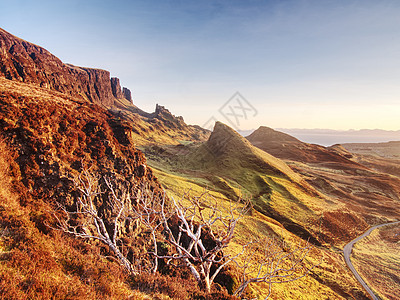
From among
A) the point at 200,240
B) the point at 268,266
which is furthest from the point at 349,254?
the point at 200,240

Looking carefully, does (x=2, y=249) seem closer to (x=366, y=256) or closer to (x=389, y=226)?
(x=366, y=256)

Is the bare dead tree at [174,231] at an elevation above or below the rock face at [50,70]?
below

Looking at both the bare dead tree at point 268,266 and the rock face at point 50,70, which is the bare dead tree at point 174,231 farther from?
the rock face at point 50,70

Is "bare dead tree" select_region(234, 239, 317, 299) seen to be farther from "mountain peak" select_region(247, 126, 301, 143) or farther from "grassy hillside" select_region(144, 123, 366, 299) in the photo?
"mountain peak" select_region(247, 126, 301, 143)

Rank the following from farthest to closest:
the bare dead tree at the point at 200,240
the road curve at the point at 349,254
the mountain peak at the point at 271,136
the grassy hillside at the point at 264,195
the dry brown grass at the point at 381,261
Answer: the mountain peak at the point at 271,136 → the dry brown grass at the point at 381,261 → the road curve at the point at 349,254 → the grassy hillside at the point at 264,195 → the bare dead tree at the point at 200,240

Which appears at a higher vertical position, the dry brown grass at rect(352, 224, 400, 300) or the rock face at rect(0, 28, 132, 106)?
the rock face at rect(0, 28, 132, 106)

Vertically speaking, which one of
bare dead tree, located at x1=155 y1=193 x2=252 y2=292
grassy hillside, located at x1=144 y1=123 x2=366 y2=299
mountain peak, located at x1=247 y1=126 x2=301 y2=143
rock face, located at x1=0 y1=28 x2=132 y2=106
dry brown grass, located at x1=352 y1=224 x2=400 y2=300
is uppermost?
rock face, located at x1=0 y1=28 x2=132 y2=106

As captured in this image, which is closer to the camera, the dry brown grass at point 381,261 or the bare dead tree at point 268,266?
the bare dead tree at point 268,266

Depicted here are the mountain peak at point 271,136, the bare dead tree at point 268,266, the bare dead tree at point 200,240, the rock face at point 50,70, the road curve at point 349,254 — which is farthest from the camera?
the mountain peak at point 271,136

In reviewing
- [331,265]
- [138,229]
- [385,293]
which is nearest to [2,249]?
[138,229]

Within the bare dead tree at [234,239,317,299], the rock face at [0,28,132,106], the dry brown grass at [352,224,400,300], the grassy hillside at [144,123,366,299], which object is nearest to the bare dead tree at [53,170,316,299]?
the bare dead tree at [234,239,317,299]

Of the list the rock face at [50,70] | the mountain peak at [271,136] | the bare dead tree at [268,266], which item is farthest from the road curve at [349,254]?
the mountain peak at [271,136]

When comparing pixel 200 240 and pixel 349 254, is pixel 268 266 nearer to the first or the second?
pixel 200 240

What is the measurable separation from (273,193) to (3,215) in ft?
139
